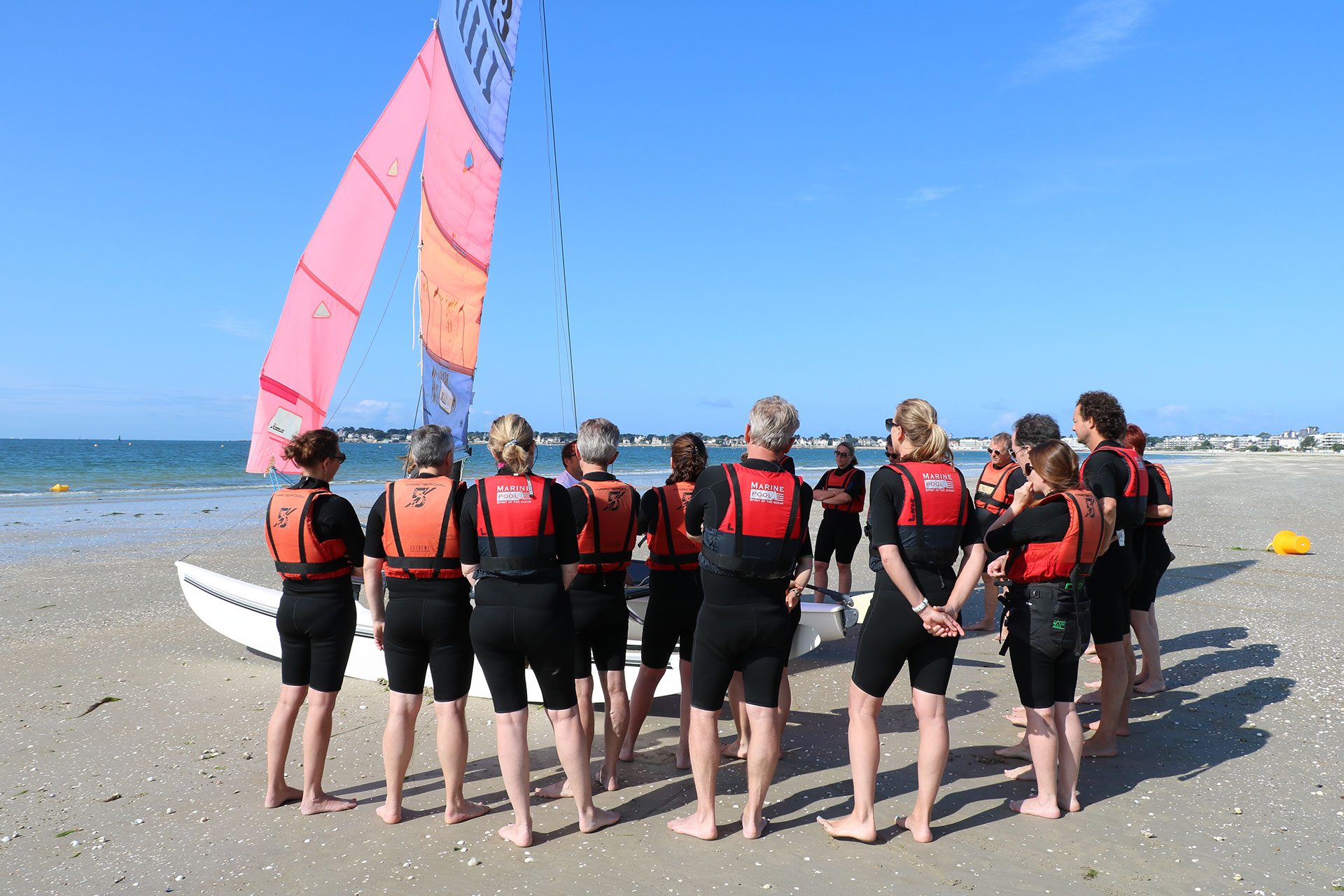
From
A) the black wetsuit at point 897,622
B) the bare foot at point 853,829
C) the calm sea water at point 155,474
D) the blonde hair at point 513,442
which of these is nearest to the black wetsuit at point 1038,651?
the black wetsuit at point 897,622

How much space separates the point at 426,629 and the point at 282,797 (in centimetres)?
122

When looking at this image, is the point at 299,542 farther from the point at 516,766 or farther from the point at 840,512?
the point at 840,512

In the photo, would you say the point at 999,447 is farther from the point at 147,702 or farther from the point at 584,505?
the point at 147,702

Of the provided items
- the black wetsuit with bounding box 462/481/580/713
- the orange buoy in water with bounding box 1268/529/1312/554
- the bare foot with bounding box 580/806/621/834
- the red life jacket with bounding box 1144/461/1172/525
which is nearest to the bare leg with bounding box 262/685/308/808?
the black wetsuit with bounding box 462/481/580/713

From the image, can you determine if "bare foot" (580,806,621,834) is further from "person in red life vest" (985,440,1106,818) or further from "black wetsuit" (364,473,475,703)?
"person in red life vest" (985,440,1106,818)

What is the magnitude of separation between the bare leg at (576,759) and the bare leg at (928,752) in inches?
53.8

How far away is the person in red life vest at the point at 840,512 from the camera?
22.2 feet

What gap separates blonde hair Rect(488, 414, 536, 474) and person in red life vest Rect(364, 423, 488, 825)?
0.22m

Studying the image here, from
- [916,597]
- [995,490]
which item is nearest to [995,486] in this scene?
[995,490]

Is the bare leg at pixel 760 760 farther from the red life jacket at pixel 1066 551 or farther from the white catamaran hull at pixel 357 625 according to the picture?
the white catamaran hull at pixel 357 625

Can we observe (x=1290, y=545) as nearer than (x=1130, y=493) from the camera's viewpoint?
No

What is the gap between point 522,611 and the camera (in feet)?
9.96

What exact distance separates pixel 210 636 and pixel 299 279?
3196 mm

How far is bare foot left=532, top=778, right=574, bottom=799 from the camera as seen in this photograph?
3568mm
